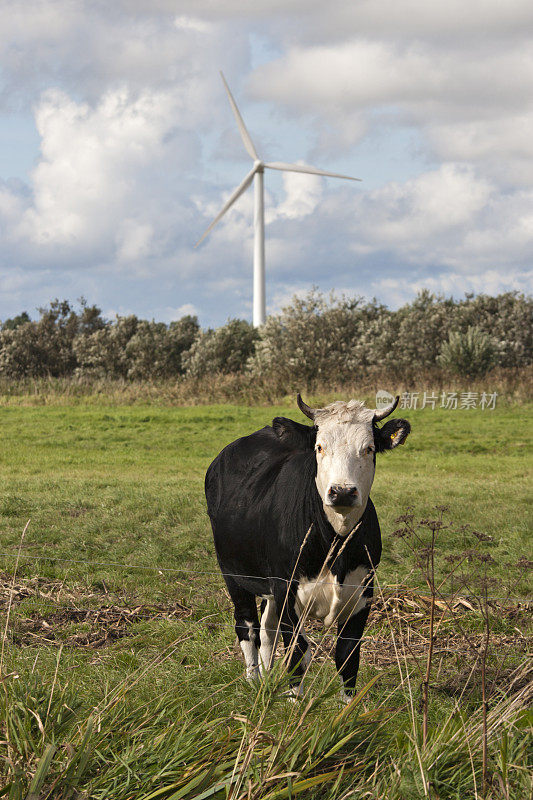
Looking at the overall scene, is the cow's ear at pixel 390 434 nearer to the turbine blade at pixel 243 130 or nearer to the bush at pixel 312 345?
the bush at pixel 312 345

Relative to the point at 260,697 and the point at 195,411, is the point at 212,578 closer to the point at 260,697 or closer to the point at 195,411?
the point at 260,697

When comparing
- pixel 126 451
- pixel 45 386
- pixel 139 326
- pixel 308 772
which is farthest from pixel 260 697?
pixel 139 326

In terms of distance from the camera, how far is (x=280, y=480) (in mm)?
5719

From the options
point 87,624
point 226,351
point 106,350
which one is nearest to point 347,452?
point 87,624

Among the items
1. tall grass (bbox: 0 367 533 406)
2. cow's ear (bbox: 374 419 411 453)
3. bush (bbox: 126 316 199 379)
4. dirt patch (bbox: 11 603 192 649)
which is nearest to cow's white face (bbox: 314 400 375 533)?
cow's ear (bbox: 374 419 411 453)

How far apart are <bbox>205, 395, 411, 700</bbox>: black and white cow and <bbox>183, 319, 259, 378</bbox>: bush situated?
33.3m

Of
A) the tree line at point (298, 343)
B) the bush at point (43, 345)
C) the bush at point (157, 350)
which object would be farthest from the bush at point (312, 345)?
the bush at point (43, 345)

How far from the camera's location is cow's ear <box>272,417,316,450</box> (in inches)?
201

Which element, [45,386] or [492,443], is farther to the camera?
[45,386]

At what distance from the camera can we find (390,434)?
5020 mm

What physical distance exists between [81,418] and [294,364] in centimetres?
1314

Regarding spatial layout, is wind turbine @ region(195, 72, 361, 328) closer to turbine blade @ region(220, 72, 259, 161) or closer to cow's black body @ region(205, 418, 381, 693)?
turbine blade @ region(220, 72, 259, 161)

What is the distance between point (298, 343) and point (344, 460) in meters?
31.3

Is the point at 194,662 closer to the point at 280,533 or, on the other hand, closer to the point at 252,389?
the point at 280,533
